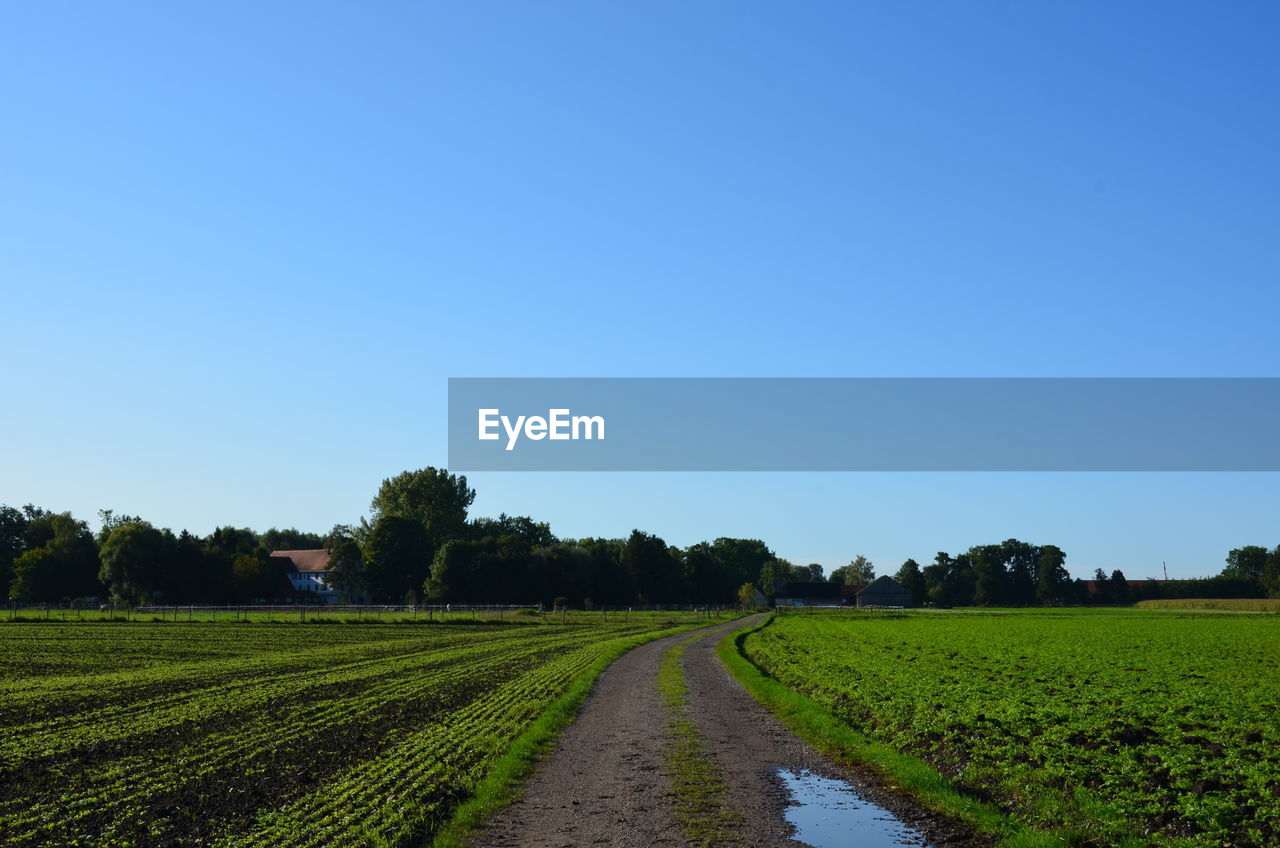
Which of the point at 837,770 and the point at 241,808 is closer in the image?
the point at 241,808

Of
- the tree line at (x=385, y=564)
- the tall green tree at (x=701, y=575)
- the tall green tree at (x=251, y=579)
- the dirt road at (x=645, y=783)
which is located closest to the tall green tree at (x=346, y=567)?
the tree line at (x=385, y=564)

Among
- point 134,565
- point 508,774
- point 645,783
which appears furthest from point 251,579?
point 645,783

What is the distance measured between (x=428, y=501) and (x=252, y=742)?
6255 inches

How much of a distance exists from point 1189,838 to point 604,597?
5574 inches

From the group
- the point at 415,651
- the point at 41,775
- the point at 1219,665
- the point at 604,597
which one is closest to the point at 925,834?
the point at 41,775

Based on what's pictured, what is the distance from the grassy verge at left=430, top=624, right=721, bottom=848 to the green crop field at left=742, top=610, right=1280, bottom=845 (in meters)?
7.27

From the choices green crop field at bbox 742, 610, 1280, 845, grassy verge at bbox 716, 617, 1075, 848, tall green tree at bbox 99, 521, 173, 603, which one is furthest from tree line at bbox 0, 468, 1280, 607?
grassy verge at bbox 716, 617, 1075, 848

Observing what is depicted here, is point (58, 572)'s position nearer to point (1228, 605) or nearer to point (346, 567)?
point (346, 567)

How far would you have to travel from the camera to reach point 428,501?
177 meters

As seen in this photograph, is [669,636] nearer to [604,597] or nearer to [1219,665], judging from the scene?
[1219,665]

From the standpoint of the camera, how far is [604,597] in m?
152

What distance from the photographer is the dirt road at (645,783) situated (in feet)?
44.9

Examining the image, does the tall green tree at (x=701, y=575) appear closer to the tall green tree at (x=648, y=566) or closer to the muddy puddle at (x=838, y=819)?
the tall green tree at (x=648, y=566)

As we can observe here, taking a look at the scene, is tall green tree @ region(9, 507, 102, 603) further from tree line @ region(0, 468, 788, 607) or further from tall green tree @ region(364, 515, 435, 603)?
tall green tree @ region(364, 515, 435, 603)
